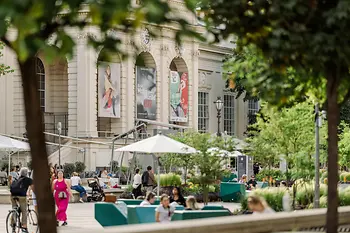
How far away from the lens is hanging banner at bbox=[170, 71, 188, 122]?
69750 millimetres

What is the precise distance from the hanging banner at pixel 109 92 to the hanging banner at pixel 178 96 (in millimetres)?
6350

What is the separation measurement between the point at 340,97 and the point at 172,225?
3.87m

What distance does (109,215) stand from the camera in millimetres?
21469

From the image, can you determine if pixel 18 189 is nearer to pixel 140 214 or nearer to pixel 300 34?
pixel 140 214

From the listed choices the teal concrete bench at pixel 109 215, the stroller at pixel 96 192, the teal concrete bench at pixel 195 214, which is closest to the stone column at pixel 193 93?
the stroller at pixel 96 192

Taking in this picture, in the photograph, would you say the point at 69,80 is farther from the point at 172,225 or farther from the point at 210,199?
the point at 172,225

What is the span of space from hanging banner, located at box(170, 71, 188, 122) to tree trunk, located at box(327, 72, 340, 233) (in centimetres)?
5633

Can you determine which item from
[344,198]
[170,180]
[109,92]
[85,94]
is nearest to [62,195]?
[344,198]

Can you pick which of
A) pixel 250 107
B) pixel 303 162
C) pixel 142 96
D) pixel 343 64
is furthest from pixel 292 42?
pixel 250 107

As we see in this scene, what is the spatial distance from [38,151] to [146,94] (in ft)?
184

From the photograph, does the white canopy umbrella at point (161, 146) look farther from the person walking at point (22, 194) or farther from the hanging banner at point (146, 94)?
the hanging banner at point (146, 94)

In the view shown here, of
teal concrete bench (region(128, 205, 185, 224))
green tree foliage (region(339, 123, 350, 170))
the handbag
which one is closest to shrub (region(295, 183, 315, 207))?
the handbag

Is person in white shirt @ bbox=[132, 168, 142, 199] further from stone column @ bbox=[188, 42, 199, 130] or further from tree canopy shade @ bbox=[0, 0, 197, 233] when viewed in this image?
stone column @ bbox=[188, 42, 199, 130]

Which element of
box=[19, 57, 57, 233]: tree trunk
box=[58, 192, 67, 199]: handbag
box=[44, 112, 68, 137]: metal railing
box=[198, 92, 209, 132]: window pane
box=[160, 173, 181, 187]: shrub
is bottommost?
box=[58, 192, 67, 199]: handbag
